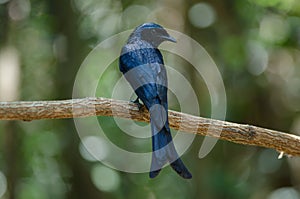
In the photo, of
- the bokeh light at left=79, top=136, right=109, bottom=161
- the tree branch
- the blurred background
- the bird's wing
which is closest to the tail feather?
the tree branch

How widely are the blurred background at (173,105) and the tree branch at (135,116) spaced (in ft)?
11.3

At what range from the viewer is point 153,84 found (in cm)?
481

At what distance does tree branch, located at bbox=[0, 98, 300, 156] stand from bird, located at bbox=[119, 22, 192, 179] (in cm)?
13

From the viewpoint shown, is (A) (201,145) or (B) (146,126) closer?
(A) (201,145)

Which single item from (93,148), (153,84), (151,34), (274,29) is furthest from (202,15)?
(153,84)

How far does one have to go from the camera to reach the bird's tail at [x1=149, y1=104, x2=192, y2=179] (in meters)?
4.22

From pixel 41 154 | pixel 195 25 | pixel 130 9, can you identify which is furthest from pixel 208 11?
pixel 41 154

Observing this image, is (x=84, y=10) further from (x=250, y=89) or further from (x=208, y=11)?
(x=250, y=89)

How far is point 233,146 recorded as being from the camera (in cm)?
962

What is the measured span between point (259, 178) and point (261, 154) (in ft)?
1.23

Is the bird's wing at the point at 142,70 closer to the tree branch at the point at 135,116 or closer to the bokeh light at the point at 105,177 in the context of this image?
the tree branch at the point at 135,116

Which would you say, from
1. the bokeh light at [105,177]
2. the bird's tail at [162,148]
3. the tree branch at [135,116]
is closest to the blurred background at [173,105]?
the bokeh light at [105,177]

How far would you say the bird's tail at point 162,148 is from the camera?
4.22 meters

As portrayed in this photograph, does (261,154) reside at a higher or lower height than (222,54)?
lower
